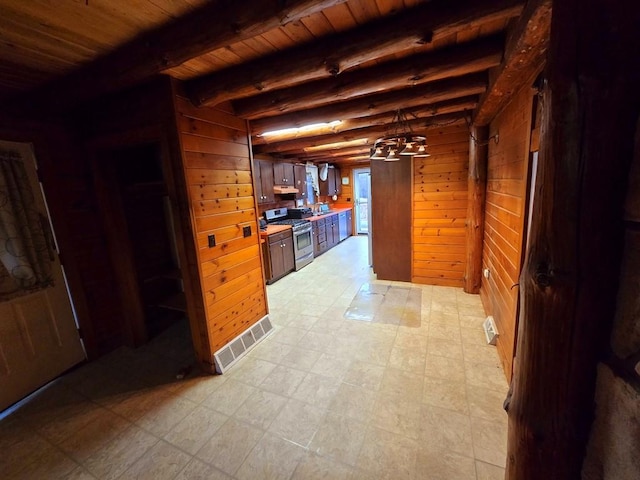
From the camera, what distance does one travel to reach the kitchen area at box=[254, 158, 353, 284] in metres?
4.67

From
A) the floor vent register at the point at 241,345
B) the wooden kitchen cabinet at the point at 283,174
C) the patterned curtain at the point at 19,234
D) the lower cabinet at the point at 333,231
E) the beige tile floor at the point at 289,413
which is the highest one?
the wooden kitchen cabinet at the point at 283,174

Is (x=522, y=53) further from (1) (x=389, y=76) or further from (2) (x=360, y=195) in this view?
(2) (x=360, y=195)

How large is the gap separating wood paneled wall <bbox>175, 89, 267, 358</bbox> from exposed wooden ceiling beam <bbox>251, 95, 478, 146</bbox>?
1324mm

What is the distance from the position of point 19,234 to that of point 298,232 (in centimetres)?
366

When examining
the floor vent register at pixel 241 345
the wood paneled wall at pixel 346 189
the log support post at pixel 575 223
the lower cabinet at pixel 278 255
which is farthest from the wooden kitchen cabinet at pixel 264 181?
the log support post at pixel 575 223

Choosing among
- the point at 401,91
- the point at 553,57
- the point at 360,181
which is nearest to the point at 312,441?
the point at 553,57

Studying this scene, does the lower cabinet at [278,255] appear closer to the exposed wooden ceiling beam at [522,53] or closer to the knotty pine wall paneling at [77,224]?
the knotty pine wall paneling at [77,224]

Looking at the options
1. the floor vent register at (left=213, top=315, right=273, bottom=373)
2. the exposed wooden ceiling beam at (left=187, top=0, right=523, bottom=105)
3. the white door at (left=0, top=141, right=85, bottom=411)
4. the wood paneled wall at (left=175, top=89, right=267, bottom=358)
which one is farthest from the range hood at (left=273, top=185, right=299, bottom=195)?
the white door at (left=0, top=141, right=85, bottom=411)

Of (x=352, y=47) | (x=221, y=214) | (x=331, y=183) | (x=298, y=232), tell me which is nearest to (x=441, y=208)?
(x=298, y=232)

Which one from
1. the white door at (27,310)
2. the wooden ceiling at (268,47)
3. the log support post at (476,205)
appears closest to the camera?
the wooden ceiling at (268,47)

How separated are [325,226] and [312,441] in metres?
5.05

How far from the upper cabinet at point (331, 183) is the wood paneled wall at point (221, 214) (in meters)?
4.73

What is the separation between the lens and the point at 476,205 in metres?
3.48

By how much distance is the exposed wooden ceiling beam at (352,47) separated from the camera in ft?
4.33
